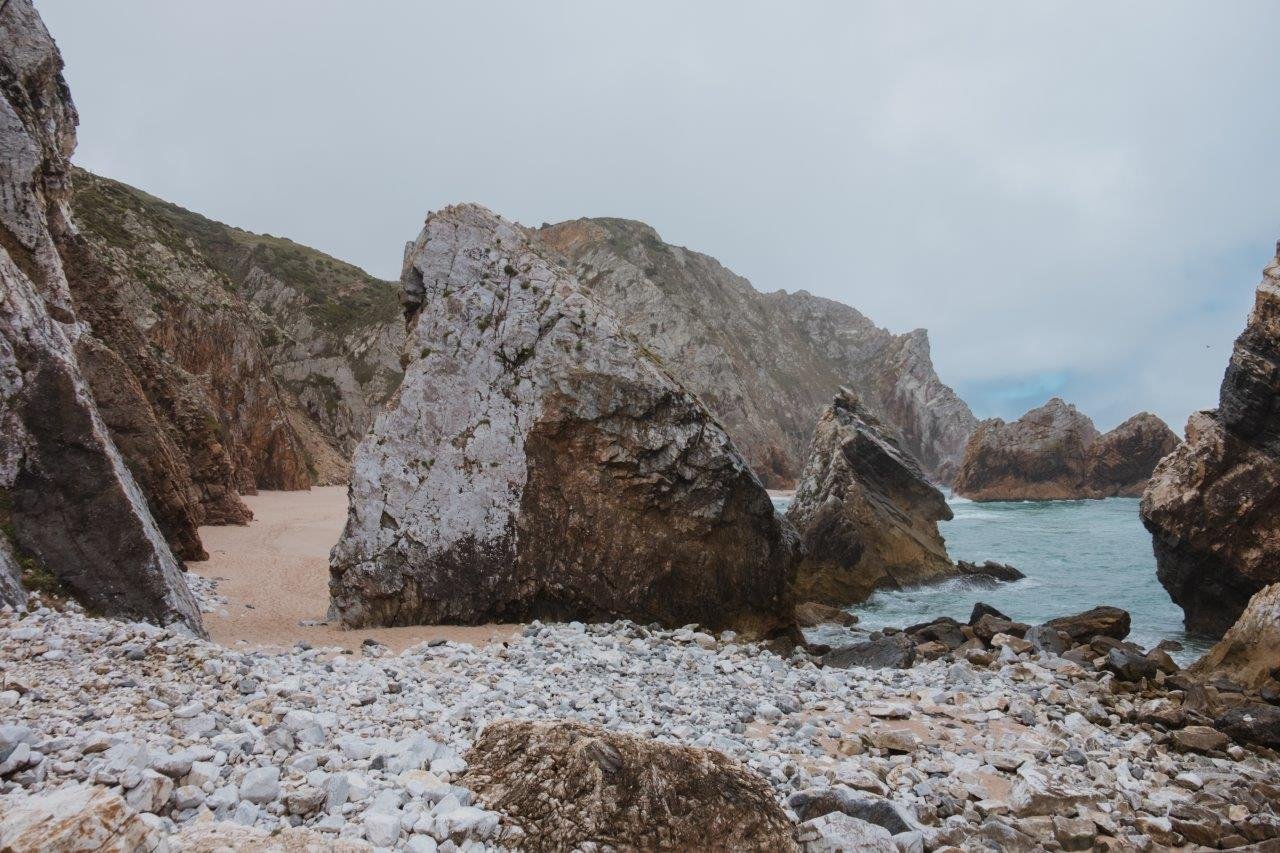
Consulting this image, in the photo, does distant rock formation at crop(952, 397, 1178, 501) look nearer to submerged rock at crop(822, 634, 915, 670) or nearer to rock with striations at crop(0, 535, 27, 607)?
submerged rock at crop(822, 634, 915, 670)

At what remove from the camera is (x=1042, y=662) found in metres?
10.0

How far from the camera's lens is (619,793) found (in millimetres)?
4137

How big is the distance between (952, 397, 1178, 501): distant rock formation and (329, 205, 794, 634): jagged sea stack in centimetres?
6003

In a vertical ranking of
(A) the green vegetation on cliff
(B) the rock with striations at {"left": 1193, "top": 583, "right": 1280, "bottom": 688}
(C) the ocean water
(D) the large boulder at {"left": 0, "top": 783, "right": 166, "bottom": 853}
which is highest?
(A) the green vegetation on cliff

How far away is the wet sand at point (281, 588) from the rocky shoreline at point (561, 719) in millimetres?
1017

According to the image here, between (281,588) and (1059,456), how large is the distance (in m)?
64.5

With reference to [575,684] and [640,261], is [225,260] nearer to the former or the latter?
[640,261]

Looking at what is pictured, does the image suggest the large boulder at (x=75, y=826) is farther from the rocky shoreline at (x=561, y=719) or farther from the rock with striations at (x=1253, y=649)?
the rock with striations at (x=1253, y=649)

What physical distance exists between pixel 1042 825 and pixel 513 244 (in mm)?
10354

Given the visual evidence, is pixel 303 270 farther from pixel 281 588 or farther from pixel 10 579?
pixel 10 579

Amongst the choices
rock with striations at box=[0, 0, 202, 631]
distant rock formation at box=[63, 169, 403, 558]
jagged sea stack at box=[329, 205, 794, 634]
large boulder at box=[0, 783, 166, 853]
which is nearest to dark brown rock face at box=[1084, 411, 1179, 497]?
distant rock formation at box=[63, 169, 403, 558]

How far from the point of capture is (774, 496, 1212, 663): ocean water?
1686 cm

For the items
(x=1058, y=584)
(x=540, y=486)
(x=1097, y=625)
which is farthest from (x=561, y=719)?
(x=1058, y=584)

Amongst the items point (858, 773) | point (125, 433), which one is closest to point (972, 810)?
point (858, 773)
